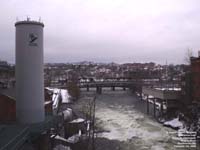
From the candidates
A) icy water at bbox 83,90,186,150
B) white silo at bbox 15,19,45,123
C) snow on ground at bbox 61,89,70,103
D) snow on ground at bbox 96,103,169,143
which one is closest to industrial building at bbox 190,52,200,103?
icy water at bbox 83,90,186,150

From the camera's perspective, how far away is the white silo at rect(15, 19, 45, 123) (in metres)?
17.3

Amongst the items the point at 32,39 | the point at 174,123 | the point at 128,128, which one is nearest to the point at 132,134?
the point at 128,128

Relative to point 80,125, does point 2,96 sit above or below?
above

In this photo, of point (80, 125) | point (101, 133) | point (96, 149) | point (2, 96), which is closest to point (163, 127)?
point (101, 133)

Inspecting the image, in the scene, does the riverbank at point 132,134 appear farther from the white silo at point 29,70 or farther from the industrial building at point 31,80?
the white silo at point 29,70

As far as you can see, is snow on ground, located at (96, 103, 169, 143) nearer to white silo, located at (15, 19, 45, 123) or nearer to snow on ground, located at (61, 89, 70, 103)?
white silo, located at (15, 19, 45, 123)

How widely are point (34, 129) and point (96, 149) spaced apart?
12454mm

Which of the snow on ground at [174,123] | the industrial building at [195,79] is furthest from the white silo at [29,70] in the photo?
the industrial building at [195,79]

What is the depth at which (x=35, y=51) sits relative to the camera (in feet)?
57.2

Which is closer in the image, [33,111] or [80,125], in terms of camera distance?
[33,111]

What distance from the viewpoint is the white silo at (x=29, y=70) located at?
56.7 ft

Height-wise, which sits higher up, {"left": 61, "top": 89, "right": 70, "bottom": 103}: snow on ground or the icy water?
{"left": 61, "top": 89, "right": 70, "bottom": 103}: snow on ground

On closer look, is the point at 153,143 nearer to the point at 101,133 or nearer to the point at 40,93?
the point at 101,133

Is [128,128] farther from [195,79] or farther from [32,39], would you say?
[32,39]
